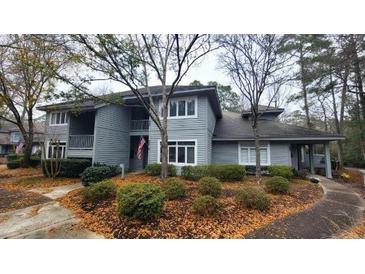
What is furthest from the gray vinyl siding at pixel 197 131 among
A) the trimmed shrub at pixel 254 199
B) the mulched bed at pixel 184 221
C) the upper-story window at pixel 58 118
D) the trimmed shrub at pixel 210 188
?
the upper-story window at pixel 58 118

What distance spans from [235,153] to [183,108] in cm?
482

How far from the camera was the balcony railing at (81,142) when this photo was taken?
1230 centimetres

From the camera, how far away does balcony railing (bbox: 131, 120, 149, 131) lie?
46.8 ft

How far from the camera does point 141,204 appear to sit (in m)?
4.25

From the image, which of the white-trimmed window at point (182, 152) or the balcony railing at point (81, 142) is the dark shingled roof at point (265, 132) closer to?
the white-trimmed window at point (182, 152)

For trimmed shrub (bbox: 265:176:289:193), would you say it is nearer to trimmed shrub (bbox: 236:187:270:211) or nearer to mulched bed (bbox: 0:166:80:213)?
trimmed shrub (bbox: 236:187:270:211)

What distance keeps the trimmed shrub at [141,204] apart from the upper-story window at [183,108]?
7.57 meters

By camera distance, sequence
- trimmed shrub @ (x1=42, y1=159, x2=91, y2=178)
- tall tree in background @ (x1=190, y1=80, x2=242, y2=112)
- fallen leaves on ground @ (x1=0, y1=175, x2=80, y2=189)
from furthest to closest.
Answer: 1. tall tree in background @ (x1=190, y1=80, x2=242, y2=112)
2. trimmed shrub @ (x1=42, y1=159, x2=91, y2=178)
3. fallen leaves on ground @ (x1=0, y1=175, x2=80, y2=189)

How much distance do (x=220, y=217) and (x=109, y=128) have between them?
10.4 m

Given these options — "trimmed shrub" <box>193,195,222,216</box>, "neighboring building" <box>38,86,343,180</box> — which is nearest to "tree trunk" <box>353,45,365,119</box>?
"neighboring building" <box>38,86,343,180</box>
